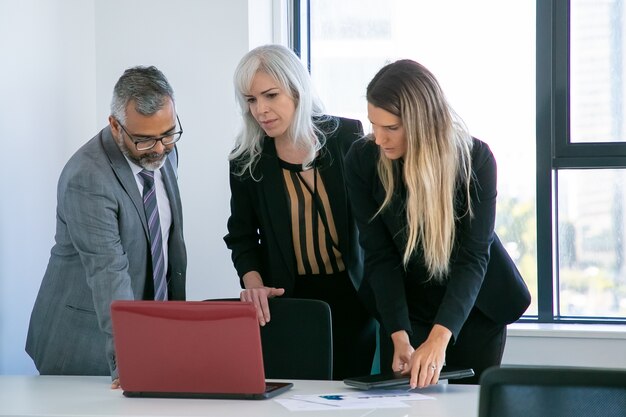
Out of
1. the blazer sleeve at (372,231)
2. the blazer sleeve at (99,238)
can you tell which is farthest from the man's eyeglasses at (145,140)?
the blazer sleeve at (372,231)

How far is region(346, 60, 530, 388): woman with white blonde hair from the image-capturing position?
8.36 ft

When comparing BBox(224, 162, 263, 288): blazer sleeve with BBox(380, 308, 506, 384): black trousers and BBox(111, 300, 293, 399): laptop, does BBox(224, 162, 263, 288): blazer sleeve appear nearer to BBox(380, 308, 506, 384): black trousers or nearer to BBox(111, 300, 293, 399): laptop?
BBox(380, 308, 506, 384): black trousers

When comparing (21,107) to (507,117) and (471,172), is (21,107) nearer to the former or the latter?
(471,172)

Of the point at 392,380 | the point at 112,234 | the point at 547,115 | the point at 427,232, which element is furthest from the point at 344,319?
the point at 547,115

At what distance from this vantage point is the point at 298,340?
2895 mm

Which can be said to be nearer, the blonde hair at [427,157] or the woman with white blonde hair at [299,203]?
the blonde hair at [427,157]

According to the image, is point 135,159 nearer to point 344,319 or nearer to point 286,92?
point 286,92

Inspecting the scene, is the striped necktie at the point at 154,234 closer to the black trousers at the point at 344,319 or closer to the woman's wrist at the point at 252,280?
the woman's wrist at the point at 252,280

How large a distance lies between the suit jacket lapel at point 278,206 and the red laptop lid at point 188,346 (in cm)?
77

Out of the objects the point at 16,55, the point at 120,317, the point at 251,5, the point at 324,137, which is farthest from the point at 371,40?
the point at 120,317

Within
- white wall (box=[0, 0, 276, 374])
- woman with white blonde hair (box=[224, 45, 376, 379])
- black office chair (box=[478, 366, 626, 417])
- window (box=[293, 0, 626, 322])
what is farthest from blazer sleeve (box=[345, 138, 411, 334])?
window (box=[293, 0, 626, 322])

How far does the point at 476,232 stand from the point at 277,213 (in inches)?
29.1

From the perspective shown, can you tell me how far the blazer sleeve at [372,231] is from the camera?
2.69 m

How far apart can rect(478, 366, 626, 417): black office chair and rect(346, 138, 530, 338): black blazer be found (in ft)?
3.33
